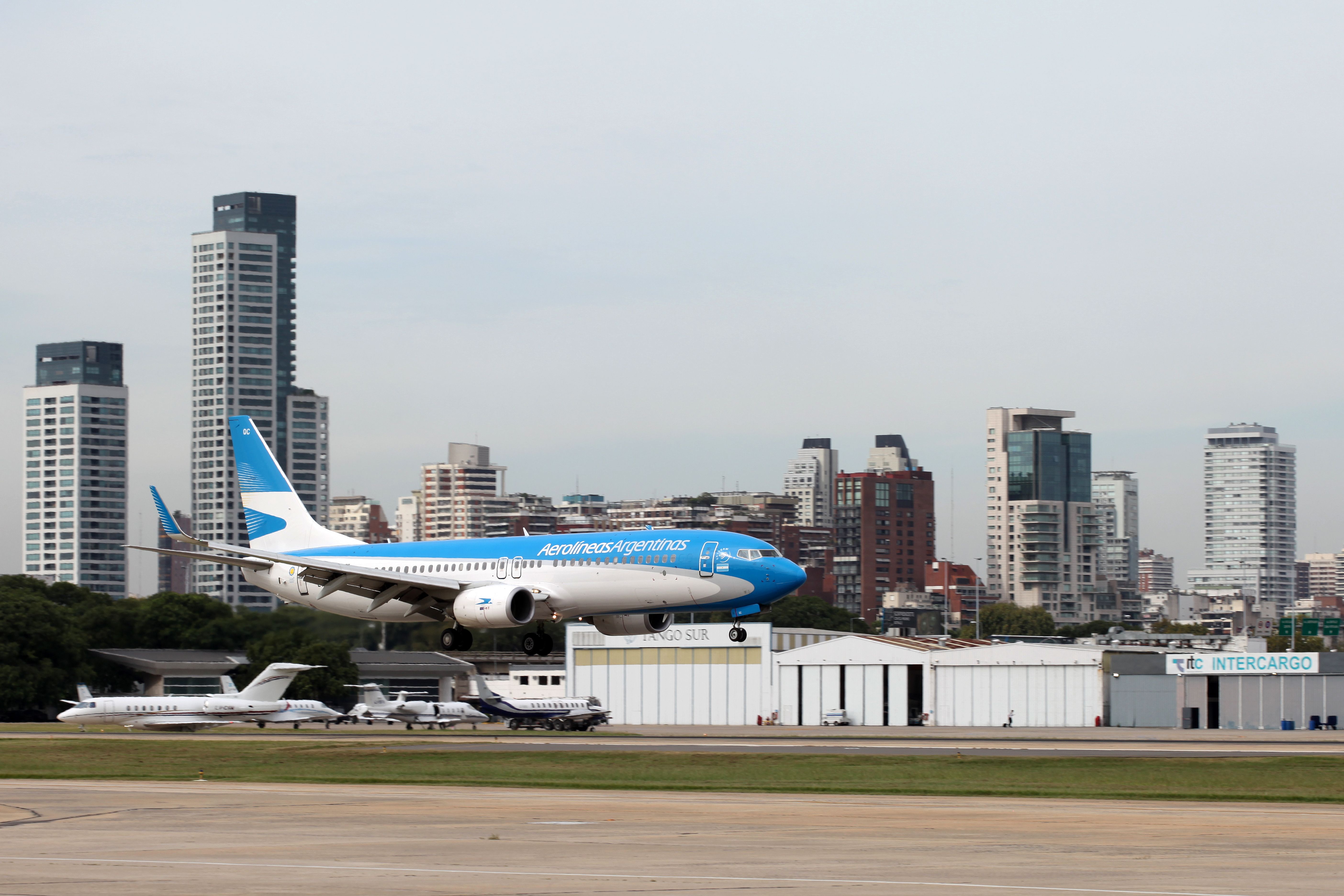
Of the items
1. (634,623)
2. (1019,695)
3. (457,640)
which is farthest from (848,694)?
(457,640)

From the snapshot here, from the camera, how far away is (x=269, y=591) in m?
71.0

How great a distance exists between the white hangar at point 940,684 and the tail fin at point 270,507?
64378 mm

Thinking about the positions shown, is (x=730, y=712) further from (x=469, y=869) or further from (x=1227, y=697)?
(x=469, y=869)

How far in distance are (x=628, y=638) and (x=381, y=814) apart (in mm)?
104391

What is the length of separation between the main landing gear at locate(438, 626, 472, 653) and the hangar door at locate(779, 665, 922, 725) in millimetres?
70543

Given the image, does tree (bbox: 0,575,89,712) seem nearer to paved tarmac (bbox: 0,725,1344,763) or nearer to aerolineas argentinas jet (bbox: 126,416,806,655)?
paved tarmac (bbox: 0,725,1344,763)

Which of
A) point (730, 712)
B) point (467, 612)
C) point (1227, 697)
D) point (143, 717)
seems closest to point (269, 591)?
point (467, 612)

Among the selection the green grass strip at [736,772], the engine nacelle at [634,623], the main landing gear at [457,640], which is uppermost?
the engine nacelle at [634,623]

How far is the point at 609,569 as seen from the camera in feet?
201

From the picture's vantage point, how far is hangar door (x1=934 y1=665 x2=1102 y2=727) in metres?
128

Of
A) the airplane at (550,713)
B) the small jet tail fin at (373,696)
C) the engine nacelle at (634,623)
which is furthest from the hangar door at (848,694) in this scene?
the engine nacelle at (634,623)

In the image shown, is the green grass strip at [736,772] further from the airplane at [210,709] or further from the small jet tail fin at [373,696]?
the small jet tail fin at [373,696]

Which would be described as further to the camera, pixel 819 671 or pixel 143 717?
pixel 819 671

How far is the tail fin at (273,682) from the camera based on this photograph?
11438 centimetres
